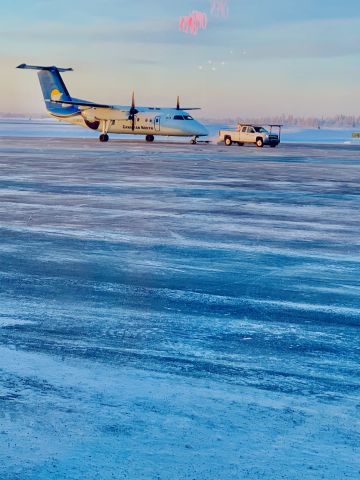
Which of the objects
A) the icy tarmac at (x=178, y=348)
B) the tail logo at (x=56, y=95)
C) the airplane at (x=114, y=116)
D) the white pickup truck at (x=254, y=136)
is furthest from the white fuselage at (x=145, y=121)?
the icy tarmac at (x=178, y=348)

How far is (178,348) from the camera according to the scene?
630 cm

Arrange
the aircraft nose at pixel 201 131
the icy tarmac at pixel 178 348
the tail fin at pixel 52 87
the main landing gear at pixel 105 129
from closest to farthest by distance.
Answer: the icy tarmac at pixel 178 348 → the aircraft nose at pixel 201 131 → the main landing gear at pixel 105 129 → the tail fin at pixel 52 87

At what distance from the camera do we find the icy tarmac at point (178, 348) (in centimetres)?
427

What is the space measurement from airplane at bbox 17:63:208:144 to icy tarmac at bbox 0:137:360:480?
41849mm

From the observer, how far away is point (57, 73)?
2510 inches

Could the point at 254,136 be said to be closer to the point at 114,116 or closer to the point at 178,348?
the point at 114,116

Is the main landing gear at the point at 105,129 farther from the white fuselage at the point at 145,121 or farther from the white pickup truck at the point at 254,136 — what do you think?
the white pickup truck at the point at 254,136

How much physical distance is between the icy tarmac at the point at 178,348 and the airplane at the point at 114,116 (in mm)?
41849

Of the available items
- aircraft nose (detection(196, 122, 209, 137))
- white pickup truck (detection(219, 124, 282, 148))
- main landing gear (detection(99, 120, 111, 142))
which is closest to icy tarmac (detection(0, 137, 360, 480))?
Answer: white pickup truck (detection(219, 124, 282, 148))

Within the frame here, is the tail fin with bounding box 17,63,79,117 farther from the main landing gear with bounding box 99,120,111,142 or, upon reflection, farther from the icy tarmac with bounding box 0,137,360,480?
the icy tarmac with bounding box 0,137,360,480

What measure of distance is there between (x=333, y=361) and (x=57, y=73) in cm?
6088

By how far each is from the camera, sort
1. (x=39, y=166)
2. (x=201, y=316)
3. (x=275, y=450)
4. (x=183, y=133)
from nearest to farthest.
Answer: (x=275, y=450)
(x=201, y=316)
(x=39, y=166)
(x=183, y=133)

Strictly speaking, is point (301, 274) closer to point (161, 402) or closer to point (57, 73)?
point (161, 402)

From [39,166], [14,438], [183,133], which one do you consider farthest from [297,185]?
[183,133]
